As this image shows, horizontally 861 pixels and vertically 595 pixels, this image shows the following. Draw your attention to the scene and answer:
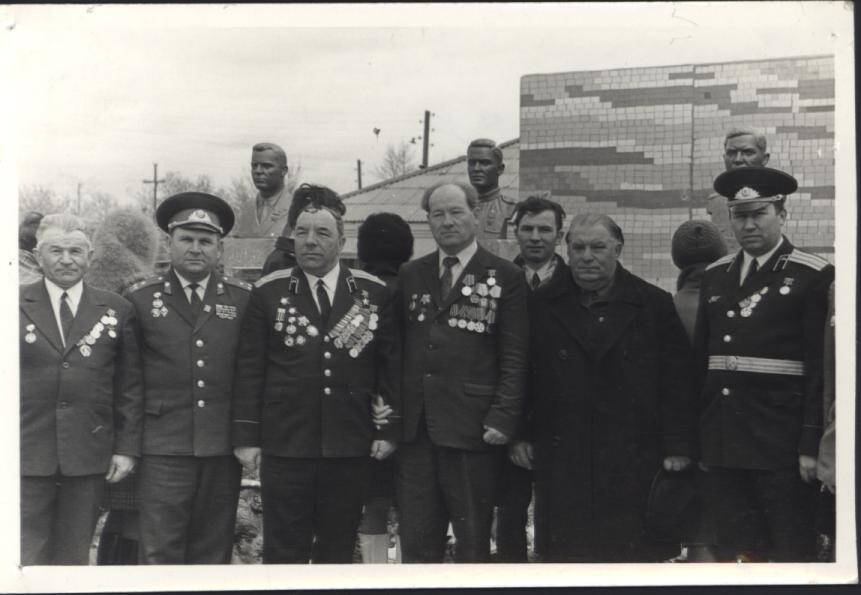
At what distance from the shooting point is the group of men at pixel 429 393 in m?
4.12

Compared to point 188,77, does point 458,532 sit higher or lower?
lower

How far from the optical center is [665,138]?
15.6 feet

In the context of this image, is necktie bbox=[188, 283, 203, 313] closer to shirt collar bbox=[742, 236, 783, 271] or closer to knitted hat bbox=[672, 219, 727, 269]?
knitted hat bbox=[672, 219, 727, 269]

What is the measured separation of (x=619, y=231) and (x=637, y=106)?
83 centimetres

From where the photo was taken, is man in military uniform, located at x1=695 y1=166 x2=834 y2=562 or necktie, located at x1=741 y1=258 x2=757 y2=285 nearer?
man in military uniform, located at x1=695 y1=166 x2=834 y2=562

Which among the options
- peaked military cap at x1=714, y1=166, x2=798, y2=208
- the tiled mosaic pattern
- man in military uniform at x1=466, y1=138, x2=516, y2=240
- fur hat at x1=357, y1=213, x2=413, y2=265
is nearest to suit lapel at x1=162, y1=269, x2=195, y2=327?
fur hat at x1=357, y1=213, x2=413, y2=265

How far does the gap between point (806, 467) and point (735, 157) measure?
152cm

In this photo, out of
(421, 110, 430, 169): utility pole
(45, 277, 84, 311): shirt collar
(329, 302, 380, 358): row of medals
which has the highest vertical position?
(421, 110, 430, 169): utility pole

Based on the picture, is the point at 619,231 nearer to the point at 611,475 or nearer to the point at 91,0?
the point at 611,475

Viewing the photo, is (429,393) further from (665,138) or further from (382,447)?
(665,138)

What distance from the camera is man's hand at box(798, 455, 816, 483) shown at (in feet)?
13.4

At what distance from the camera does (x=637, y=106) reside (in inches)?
187

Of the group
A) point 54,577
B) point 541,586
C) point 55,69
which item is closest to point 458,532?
point 541,586

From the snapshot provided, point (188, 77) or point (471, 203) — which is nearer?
point (471, 203)
